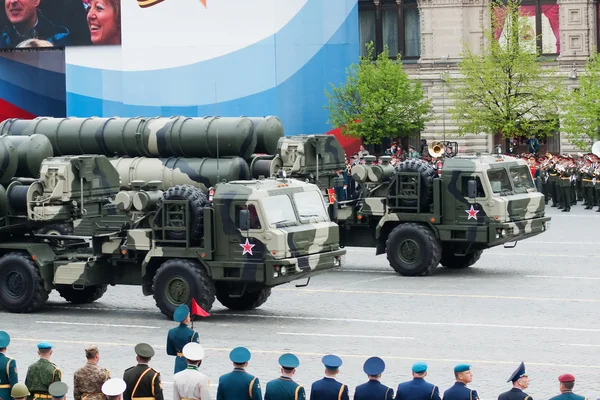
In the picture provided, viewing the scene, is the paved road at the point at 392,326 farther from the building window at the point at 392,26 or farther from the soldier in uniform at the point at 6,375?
the building window at the point at 392,26

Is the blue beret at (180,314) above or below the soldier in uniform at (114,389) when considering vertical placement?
above

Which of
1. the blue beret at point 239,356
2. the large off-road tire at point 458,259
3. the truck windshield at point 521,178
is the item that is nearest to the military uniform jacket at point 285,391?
the blue beret at point 239,356

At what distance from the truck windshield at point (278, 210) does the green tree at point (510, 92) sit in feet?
100.0

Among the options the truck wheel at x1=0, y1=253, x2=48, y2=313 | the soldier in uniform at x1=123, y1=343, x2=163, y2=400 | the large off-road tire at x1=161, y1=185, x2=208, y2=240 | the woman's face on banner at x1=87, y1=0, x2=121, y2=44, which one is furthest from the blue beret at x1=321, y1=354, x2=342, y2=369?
the woman's face on banner at x1=87, y1=0, x2=121, y2=44

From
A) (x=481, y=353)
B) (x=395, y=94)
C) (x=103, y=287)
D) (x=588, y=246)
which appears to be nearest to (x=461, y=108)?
(x=395, y=94)

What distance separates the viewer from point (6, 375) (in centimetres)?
1404

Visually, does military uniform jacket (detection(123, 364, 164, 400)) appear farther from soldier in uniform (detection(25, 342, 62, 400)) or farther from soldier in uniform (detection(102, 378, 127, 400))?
soldier in uniform (detection(102, 378, 127, 400))

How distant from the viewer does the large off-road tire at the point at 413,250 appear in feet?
86.4

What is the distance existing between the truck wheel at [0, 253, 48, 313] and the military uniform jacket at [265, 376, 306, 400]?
10.9 m

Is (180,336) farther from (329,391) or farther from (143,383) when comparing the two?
(329,391)

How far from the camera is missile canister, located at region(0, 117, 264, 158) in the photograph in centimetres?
3008

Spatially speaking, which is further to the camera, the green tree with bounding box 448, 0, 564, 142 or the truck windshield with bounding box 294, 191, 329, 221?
the green tree with bounding box 448, 0, 564, 142

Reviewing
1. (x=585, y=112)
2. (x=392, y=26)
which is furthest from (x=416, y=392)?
(x=392, y=26)

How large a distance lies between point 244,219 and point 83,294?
4331 mm
